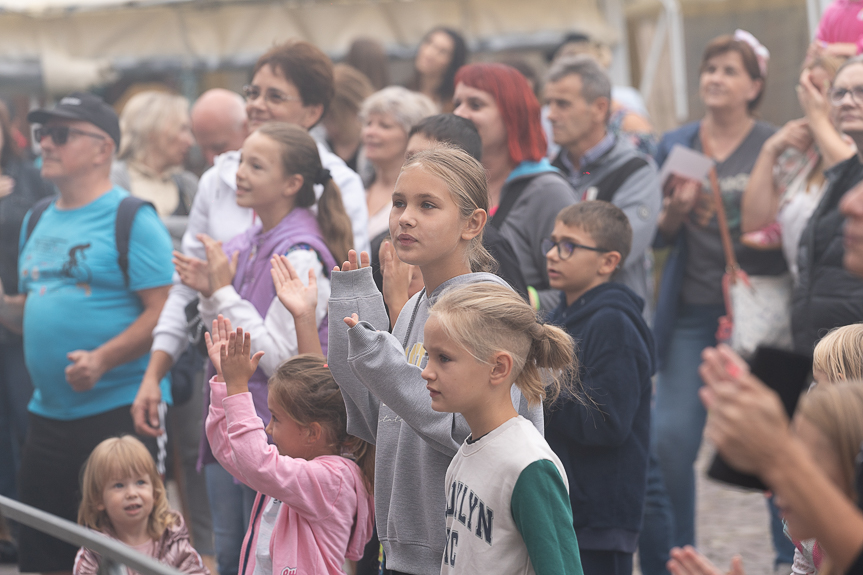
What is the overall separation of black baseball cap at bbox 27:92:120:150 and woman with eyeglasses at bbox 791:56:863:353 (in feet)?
9.87

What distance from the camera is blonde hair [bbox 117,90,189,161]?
5.56 meters

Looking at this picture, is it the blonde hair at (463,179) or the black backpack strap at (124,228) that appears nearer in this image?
the blonde hair at (463,179)

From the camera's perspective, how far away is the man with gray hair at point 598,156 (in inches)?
160

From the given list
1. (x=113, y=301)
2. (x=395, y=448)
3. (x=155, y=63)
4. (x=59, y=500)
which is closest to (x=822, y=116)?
(x=395, y=448)

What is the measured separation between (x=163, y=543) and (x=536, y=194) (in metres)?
1.82

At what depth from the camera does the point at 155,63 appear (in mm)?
9375

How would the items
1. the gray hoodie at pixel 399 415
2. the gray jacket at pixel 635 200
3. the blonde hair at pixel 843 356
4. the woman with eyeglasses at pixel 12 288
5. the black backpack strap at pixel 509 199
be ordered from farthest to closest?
the woman with eyeglasses at pixel 12 288 → the gray jacket at pixel 635 200 → the black backpack strap at pixel 509 199 → the blonde hair at pixel 843 356 → the gray hoodie at pixel 399 415

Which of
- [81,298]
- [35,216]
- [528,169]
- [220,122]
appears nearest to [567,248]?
[528,169]

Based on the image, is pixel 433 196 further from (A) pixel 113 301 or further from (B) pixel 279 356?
(A) pixel 113 301

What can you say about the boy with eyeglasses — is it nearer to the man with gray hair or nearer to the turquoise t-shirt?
the man with gray hair

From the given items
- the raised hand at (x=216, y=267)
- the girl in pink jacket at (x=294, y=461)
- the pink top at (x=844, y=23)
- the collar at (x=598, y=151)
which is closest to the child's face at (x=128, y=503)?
the girl in pink jacket at (x=294, y=461)

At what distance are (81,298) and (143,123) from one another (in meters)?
1.85

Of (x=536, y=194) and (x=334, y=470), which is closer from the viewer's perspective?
(x=334, y=470)

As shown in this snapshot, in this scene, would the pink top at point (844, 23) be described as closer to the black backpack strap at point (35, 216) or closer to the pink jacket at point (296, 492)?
the pink jacket at point (296, 492)
